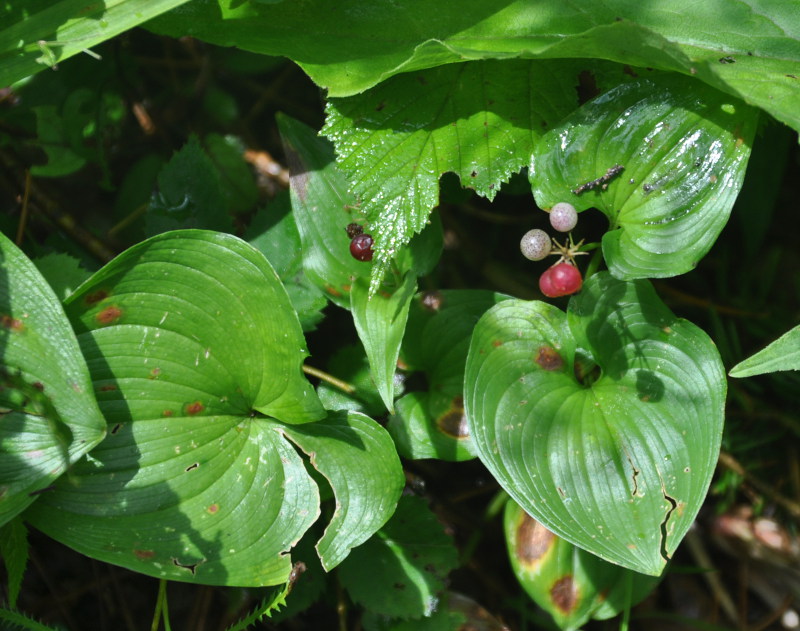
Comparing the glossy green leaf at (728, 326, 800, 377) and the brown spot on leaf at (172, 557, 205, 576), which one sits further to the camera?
the brown spot on leaf at (172, 557, 205, 576)

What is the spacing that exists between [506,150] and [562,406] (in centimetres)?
52

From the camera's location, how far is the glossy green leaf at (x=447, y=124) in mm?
1411

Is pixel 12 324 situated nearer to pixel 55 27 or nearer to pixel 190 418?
pixel 190 418

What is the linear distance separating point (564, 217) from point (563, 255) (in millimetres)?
73

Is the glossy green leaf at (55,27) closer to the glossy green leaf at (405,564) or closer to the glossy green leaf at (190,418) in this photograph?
the glossy green leaf at (190,418)

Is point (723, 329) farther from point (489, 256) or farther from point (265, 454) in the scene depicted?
point (265, 454)

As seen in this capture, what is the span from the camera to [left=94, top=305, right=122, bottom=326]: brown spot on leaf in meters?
1.33

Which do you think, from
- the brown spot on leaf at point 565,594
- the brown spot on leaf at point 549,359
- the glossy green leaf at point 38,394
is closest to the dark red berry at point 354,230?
the brown spot on leaf at point 549,359

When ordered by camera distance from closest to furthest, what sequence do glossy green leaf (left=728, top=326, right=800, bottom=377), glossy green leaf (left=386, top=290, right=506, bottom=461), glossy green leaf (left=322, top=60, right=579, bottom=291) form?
glossy green leaf (left=728, top=326, right=800, bottom=377) → glossy green leaf (left=322, top=60, right=579, bottom=291) → glossy green leaf (left=386, top=290, right=506, bottom=461)

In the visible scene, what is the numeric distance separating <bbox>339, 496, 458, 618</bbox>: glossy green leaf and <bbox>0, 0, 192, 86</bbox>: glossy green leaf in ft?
3.69

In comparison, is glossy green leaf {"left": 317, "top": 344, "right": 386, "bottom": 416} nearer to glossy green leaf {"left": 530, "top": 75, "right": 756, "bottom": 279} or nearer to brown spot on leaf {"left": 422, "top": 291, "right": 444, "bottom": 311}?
brown spot on leaf {"left": 422, "top": 291, "right": 444, "bottom": 311}

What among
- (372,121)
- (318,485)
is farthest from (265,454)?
(372,121)

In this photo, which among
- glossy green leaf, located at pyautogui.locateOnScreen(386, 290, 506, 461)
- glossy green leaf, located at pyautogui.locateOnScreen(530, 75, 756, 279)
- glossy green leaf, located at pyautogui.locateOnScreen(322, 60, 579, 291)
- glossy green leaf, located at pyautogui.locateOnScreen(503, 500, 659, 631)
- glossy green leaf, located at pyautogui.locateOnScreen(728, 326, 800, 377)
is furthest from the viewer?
glossy green leaf, located at pyautogui.locateOnScreen(503, 500, 659, 631)

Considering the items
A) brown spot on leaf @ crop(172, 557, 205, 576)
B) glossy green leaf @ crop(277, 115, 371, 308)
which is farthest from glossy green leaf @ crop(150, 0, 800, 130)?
brown spot on leaf @ crop(172, 557, 205, 576)
